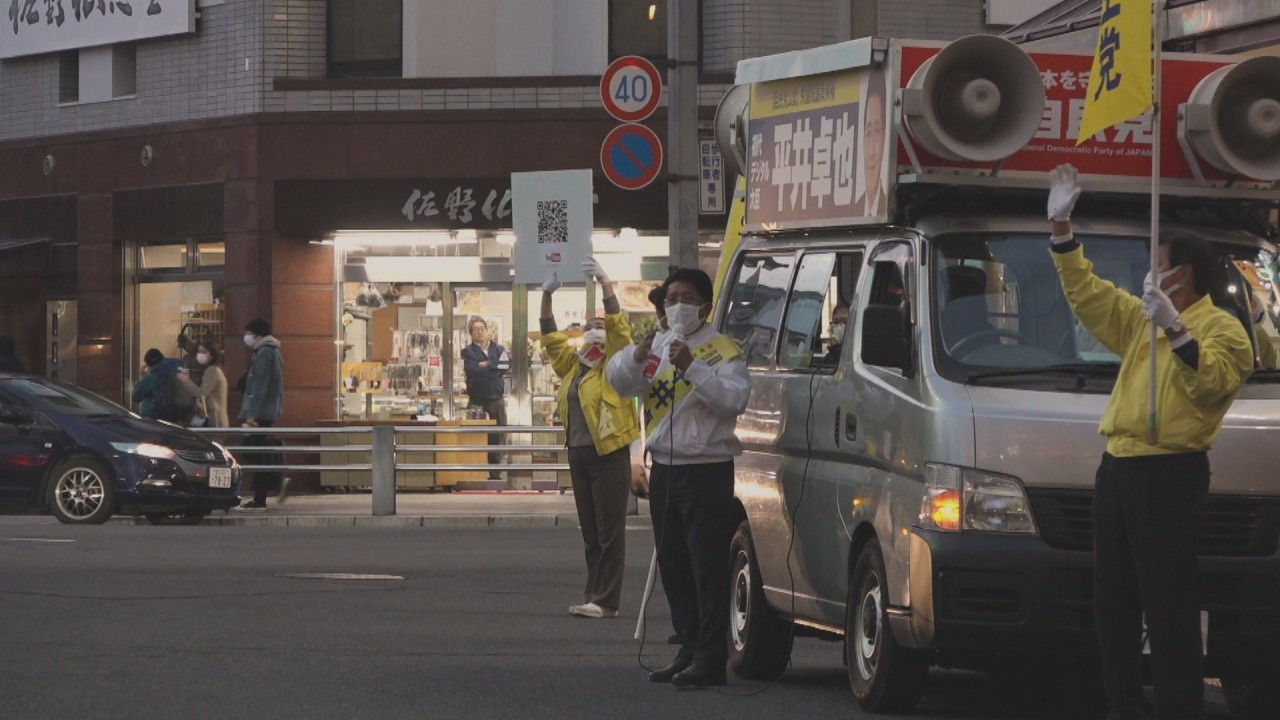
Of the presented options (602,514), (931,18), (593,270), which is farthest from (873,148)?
(931,18)

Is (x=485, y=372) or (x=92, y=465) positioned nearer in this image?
(x=92, y=465)

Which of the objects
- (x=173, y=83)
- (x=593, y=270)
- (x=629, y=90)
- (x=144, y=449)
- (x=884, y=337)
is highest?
(x=173, y=83)

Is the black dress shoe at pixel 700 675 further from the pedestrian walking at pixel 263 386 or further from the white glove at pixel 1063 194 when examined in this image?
the pedestrian walking at pixel 263 386

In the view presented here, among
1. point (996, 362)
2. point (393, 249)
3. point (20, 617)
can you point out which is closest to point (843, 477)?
point (996, 362)

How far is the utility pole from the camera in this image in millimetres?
20500

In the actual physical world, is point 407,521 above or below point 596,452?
below

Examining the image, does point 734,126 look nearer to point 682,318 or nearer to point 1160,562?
point 682,318

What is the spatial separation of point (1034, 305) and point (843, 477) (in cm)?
106

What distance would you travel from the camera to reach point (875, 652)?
8812 mm

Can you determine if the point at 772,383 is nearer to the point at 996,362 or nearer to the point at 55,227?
the point at 996,362

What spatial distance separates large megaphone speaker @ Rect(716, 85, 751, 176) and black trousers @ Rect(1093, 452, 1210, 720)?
3.81m

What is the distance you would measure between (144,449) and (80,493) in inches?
30.4

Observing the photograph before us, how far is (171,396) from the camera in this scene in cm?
2467

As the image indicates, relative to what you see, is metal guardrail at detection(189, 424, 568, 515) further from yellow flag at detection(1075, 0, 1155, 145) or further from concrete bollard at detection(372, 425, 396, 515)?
yellow flag at detection(1075, 0, 1155, 145)
